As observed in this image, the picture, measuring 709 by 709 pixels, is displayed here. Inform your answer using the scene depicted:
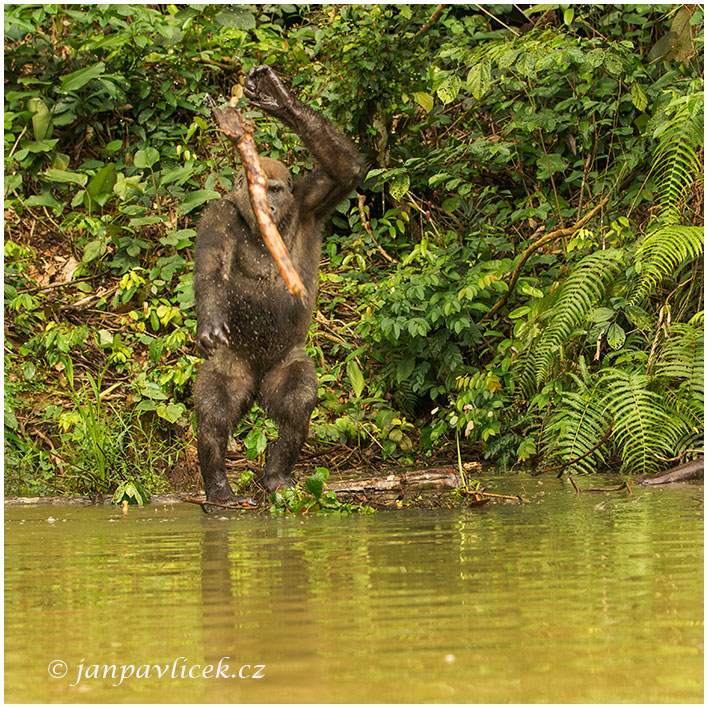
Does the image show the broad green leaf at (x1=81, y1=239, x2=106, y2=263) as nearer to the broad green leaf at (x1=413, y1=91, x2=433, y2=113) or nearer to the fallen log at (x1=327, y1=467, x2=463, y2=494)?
the broad green leaf at (x1=413, y1=91, x2=433, y2=113)

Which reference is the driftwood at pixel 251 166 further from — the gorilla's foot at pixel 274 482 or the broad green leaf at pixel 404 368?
the broad green leaf at pixel 404 368

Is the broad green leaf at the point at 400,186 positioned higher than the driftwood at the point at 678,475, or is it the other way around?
the broad green leaf at the point at 400,186

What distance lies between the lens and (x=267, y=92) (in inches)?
218

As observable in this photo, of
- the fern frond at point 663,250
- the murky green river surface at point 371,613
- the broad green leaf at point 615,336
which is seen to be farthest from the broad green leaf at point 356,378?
the murky green river surface at point 371,613

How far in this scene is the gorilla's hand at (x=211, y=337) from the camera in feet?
16.4

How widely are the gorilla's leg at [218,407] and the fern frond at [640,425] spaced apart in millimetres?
2201

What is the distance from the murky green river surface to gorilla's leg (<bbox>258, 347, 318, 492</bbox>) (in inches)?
63.8

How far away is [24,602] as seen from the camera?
2.45m

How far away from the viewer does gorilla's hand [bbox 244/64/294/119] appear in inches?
215

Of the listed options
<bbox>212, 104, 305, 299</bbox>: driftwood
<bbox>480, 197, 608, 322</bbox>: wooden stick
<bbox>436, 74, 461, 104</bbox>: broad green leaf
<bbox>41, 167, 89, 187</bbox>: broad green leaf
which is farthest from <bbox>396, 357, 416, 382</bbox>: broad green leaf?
<bbox>41, 167, 89, 187</bbox>: broad green leaf

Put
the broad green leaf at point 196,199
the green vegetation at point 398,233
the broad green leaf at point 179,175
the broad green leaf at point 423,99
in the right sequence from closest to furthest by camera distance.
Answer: the green vegetation at point 398,233, the broad green leaf at point 423,99, the broad green leaf at point 196,199, the broad green leaf at point 179,175

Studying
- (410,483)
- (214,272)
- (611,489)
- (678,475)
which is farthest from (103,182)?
(611,489)

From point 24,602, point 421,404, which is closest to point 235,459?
point 421,404

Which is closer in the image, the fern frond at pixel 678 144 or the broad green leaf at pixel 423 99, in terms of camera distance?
the fern frond at pixel 678 144
